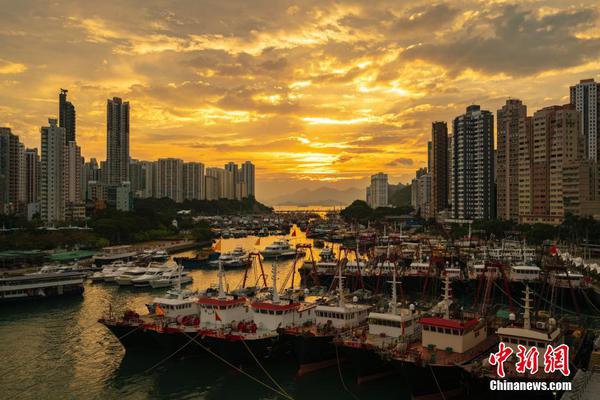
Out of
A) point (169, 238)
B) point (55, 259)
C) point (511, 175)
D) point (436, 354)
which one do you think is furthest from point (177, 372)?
point (511, 175)

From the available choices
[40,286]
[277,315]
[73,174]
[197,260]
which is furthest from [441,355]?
[73,174]

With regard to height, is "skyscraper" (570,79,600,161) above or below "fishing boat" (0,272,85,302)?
above

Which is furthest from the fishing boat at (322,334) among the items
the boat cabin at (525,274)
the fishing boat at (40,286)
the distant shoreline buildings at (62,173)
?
the distant shoreline buildings at (62,173)

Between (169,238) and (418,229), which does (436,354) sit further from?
(418,229)

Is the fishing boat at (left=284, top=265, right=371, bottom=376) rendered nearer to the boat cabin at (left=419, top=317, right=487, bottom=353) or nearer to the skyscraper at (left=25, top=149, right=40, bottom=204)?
the boat cabin at (left=419, top=317, right=487, bottom=353)

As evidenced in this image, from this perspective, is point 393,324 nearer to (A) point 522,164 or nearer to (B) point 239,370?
(B) point 239,370

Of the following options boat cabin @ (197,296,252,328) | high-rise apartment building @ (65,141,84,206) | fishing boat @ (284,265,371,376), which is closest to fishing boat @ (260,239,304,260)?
high-rise apartment building @ (65,141,84,206)
